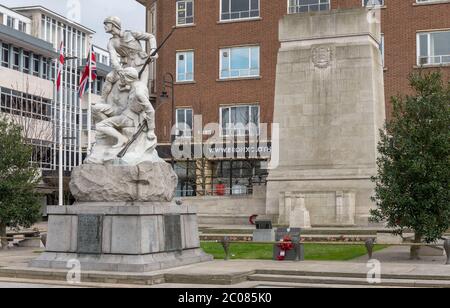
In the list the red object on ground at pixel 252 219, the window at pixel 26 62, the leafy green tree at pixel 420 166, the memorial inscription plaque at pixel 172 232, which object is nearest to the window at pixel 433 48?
the red object on ground at pixel 252 219

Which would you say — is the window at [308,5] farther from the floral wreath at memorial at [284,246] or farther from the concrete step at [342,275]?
the concrete step at [342,275]

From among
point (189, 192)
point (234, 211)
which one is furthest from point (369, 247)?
point (189, 192)

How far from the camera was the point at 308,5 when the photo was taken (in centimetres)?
4912

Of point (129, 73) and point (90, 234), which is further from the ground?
point (129, 73)

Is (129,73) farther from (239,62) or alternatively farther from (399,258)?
(239,62)

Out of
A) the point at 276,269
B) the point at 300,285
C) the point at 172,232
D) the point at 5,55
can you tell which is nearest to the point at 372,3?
the point at 5,55

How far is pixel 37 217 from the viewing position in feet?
87.5

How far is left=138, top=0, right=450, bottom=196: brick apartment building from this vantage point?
153ft

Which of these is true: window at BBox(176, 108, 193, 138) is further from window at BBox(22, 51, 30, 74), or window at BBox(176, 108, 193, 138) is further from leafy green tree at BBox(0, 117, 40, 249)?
leafy green tree at BBox(0, 117, 40, 249)

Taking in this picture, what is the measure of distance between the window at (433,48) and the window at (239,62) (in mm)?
10932

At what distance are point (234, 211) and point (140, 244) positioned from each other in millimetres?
19700

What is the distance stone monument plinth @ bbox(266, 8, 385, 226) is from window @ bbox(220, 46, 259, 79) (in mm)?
16145

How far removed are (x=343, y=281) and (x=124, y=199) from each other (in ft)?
17.5

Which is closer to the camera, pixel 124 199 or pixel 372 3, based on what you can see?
pixel 124 199
